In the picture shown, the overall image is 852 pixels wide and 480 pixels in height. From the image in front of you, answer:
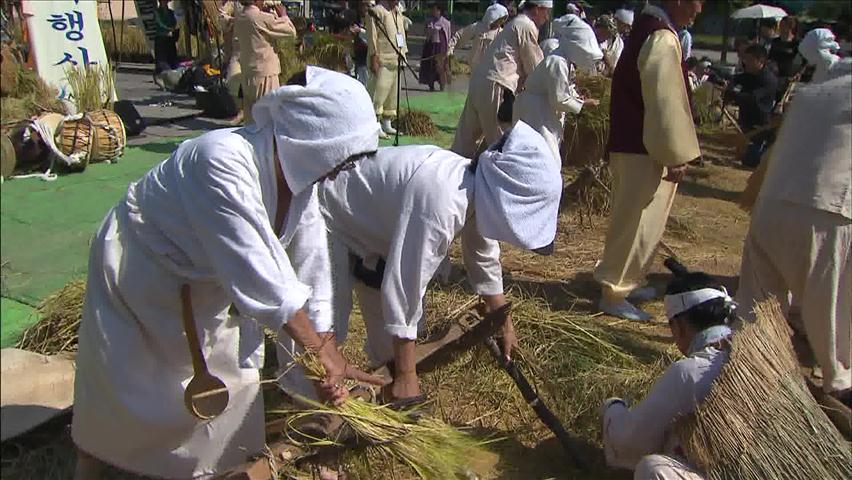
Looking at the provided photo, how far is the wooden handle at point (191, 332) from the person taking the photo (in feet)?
6.73

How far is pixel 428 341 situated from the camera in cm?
307

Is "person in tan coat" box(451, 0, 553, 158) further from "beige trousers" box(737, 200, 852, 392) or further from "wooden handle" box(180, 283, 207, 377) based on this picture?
"wooden handle" box(180, 283, 207, 377)

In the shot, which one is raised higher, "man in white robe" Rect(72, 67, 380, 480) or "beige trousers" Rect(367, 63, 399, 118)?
"man in white robe" Rect(72, 67, 380, 480)

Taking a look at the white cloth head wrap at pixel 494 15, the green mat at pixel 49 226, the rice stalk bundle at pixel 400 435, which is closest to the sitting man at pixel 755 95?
the white cloth head wrap at pixel 494 15

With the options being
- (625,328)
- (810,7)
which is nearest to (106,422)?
(625,328)

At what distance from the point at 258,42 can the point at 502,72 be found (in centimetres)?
230

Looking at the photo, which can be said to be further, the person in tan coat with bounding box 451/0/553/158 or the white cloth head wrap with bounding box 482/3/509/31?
the white cloth head wrap with bounding box 482/3/509/31

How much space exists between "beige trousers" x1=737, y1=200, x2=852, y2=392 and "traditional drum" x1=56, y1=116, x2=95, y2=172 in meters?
4.85

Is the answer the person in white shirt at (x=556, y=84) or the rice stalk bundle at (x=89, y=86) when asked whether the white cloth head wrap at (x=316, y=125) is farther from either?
the rice stalk bundle at (x=89, y=86)

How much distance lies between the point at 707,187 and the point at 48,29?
626cm

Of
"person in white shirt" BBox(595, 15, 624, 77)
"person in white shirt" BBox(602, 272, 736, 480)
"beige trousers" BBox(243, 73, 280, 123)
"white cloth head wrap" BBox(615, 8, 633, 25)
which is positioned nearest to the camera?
"person in white shirt" BBox(602, 272, 736, 480)

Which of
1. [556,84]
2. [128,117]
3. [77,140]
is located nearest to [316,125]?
[556,84]

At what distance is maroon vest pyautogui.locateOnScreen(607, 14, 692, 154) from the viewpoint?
411 cm

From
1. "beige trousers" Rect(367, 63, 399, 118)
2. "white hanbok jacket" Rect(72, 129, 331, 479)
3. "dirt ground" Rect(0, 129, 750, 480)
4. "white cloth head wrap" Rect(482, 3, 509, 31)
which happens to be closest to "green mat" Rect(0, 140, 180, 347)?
"white hanbok jacket" Rect(72, 129, 331, 479)
